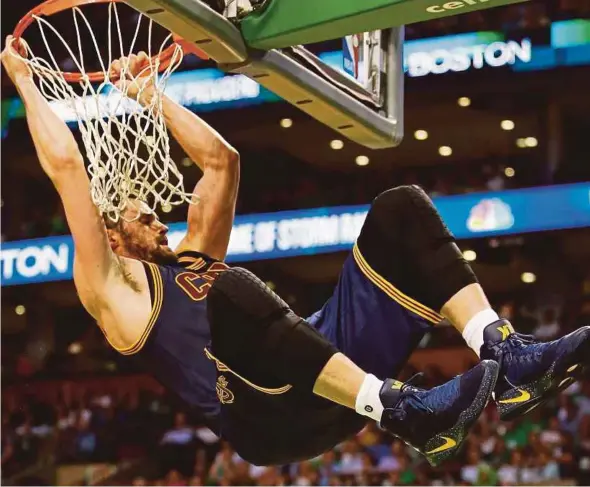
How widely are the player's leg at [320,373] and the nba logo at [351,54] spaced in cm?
112

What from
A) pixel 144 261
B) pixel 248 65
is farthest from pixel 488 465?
pixel 248 65

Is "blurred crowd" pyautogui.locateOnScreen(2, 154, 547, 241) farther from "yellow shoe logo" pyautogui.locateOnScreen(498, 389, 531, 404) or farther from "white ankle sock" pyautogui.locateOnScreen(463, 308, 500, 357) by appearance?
"yellow shoe logo" pyautogui.locateOnScreen(498, 389, 531, 404)

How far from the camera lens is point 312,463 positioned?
33.4ft

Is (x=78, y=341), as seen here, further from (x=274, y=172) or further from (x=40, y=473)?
(x=274, y=172)

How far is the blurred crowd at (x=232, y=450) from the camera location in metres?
9.59

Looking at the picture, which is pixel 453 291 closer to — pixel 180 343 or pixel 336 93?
pixel 336 93

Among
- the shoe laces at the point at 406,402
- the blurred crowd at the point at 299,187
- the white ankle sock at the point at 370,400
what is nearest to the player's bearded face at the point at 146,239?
the white ankle sock at the point at 370,400

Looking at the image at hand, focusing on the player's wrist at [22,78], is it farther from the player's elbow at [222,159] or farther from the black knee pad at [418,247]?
the black knee pad at [418,247]

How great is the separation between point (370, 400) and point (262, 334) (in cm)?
41

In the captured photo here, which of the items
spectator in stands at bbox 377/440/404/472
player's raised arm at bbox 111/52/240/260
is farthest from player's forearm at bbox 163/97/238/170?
spectator in stands at bbox 377/440/404/472

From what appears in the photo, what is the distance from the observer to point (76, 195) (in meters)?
4.16

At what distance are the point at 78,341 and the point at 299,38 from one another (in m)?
9.16

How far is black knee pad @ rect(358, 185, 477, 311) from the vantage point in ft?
12.2

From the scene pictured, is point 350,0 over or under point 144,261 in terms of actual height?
over
